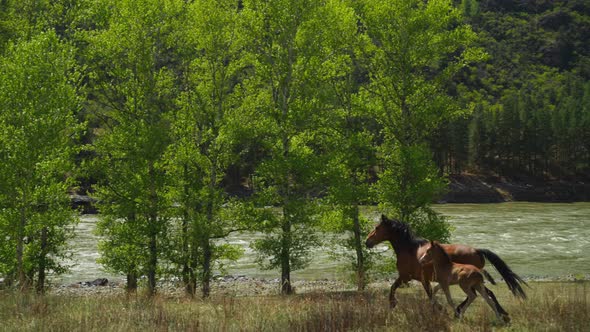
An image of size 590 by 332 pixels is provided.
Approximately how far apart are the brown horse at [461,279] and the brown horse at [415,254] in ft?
2.22

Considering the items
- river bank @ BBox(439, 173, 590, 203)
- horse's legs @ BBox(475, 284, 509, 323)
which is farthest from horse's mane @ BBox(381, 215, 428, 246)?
river bank @ BBox(439, 173, 590, 203)

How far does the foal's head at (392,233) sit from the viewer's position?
1397 centimetres

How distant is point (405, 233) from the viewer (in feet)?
45.9

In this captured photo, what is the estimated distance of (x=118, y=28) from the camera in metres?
24.1

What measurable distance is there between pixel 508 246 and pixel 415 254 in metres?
33.5

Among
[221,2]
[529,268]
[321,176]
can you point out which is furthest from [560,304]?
[529,268]

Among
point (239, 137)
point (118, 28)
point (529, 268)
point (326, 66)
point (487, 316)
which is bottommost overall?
point (529, 268)

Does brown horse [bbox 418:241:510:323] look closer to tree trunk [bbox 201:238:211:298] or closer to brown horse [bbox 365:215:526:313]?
brown horse [bbox 365:215:526:313]

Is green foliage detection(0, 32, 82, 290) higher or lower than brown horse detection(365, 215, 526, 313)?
higher

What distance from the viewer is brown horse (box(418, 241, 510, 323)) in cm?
1101

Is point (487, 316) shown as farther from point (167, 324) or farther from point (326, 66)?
point (326, 66)

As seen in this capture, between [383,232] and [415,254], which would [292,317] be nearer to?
[415,254]

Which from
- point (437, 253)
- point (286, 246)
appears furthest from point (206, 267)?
point (437, 253)

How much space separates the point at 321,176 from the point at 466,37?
365 inches
